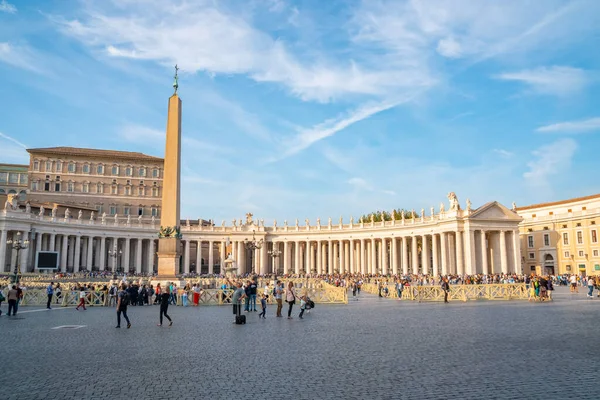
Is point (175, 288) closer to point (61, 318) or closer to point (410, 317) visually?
point (61, 318)

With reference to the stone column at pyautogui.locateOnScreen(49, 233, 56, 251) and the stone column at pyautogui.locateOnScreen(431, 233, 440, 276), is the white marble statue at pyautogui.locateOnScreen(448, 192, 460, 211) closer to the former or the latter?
the stone column at pyautogui.locateOnScreen(431, 233, 440, 276)

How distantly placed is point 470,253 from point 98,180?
61754mm

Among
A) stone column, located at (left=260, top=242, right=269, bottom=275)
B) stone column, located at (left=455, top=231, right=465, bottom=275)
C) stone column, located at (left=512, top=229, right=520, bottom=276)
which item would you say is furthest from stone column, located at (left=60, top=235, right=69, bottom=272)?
stone column, located at (left=512, top=229, right=520, bottom=276)

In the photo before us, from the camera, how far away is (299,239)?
81.1 meters

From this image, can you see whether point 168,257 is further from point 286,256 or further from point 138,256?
point 286,256

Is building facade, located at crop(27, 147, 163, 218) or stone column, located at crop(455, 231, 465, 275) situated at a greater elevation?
building facade, located at crop(27, 147, 163, 218)

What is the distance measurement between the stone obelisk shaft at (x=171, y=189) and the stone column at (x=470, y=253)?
43.4 meters

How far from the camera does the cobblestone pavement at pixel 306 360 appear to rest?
7.41 m

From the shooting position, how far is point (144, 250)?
81312 mm

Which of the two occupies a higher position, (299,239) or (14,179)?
(14,179)

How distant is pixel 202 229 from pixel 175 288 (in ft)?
178

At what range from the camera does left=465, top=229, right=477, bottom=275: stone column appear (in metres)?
60.9

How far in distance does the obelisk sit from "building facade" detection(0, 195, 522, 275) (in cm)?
3013

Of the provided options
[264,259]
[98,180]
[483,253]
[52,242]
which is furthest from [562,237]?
[98,180]
